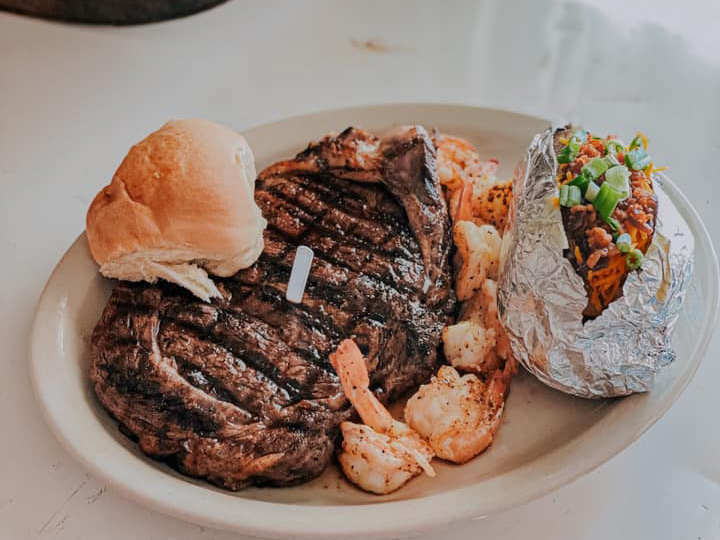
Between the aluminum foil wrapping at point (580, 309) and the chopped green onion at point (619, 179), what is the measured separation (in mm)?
114

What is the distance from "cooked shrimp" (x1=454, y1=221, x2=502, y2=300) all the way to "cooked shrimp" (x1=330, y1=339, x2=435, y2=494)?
0.46 m

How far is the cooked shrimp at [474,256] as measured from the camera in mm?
2240

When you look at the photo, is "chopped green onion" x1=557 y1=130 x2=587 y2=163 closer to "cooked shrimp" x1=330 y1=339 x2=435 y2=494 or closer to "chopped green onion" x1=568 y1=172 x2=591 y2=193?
"chopped green onion" x1=568 y1=172 x2=591 y2=193

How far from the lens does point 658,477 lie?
1.99 meters

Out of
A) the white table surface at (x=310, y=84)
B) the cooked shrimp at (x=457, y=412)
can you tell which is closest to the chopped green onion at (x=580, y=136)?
the cooked shrimp at (x=457, y=412)

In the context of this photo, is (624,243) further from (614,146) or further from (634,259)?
(614,146)

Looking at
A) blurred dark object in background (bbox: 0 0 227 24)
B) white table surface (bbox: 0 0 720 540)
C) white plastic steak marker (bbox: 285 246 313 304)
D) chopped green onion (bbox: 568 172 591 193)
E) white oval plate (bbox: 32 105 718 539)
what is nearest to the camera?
white oval plate (bbox: 32 105 718 539)

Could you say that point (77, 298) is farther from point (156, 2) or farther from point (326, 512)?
point (156, 2)

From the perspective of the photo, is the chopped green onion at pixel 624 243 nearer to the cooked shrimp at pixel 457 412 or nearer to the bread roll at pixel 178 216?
the cooked shrimp at pixel 457 412

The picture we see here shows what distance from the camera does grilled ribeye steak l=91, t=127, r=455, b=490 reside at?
185 cm

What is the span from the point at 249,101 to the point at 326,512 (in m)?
2.17

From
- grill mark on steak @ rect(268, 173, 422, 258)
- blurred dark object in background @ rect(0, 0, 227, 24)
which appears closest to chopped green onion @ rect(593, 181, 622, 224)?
grill mark on steak @ rect(268, 173, 422, 258)

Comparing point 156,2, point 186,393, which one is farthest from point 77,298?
point 156,2

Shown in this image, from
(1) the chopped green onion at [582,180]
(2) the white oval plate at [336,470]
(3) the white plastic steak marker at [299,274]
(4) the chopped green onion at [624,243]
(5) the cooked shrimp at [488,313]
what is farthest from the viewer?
(5) the cooked shrimp at [488,313]
